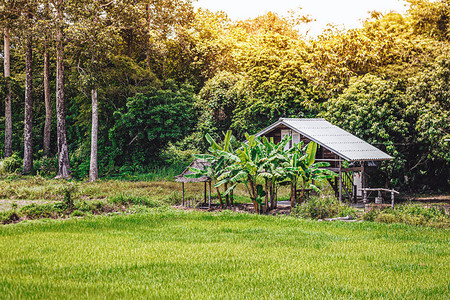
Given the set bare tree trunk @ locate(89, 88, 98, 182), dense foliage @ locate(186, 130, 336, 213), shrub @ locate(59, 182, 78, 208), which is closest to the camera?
shrub @ locate(59, 182, 78, 208)

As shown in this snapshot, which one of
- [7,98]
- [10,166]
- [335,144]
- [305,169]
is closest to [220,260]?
[305,169]

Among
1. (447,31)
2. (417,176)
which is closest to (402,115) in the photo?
(417,176)

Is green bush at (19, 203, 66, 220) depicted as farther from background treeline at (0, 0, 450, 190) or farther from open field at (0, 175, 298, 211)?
background treeline at (0, 0, 450, 190)

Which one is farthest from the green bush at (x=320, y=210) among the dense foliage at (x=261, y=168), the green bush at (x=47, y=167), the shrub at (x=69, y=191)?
the green bush at (x=47, y=167)

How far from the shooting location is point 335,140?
73.7 feet

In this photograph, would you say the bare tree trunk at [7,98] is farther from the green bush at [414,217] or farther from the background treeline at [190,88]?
the green bush at [414,217]

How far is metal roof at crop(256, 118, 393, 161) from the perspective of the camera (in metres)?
21.2

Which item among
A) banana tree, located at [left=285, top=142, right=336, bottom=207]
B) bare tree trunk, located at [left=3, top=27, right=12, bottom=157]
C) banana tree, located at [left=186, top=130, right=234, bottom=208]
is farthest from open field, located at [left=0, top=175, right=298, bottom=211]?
bare tree trunk, located at [left=3, top=27, right=12, bottom=157]

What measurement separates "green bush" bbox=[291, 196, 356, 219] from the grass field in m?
2.55

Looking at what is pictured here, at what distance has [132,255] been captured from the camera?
392 inches

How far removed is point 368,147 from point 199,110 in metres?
22.8

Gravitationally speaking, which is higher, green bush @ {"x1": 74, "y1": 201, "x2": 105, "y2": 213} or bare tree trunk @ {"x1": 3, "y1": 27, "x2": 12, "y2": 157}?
bare tree trunk @ {"x1": 3, "y1": 27, "x2": 12, "y2": 157}

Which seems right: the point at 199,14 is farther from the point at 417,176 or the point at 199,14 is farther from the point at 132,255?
the point at 132,255

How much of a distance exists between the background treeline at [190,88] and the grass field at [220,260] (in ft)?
43.7
